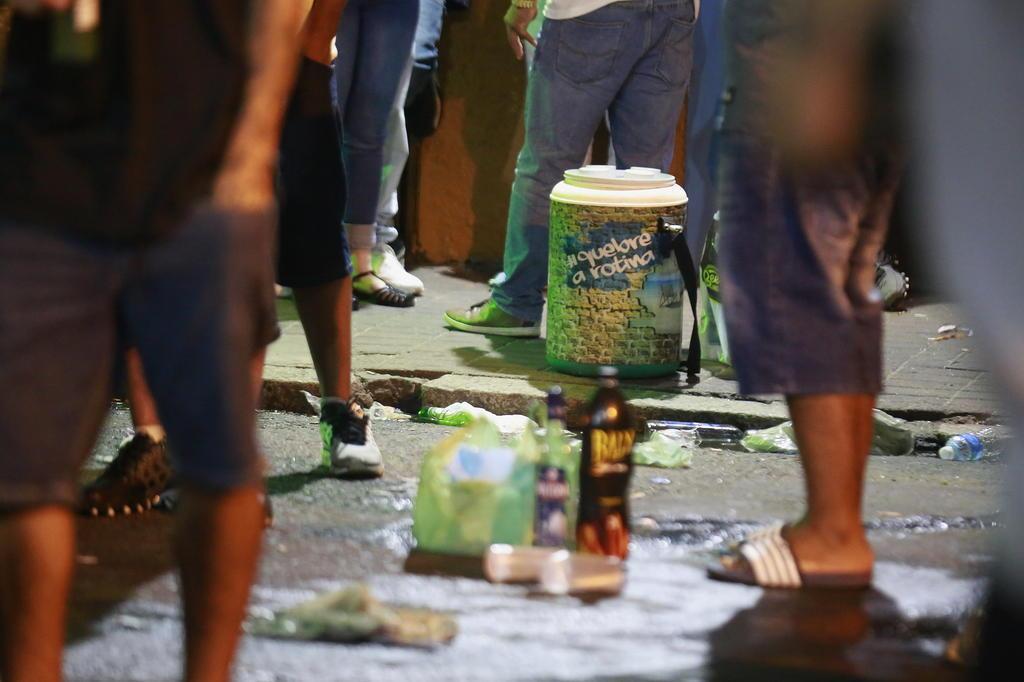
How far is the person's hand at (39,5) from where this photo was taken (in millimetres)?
2605

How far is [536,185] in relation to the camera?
7016 mm

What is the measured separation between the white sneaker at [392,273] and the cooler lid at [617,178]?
5.73 feet

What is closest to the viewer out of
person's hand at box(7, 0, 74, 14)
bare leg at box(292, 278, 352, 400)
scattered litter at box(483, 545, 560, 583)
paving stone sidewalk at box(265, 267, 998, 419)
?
person's hand at box(7, 0, 74, 14)

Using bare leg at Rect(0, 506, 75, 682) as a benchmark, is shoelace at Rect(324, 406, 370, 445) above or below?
below

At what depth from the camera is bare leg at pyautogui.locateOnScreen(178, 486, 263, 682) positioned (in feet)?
8.96

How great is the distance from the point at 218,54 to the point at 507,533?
191 cm

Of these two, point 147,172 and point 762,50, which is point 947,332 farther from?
point 147,172

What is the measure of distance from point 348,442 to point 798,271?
5.69ft

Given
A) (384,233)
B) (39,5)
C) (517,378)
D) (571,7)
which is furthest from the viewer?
(384,233)

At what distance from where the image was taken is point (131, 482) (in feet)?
15.3

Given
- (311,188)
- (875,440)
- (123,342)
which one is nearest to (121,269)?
(123,342)

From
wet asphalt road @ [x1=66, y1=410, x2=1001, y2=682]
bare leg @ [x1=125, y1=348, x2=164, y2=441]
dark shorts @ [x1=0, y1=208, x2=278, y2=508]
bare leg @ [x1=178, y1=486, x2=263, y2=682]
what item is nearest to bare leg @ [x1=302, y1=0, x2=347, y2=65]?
bare leg @ [x1=125, y1=348, x2=164, y2=441]

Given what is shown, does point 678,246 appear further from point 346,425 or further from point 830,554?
point 830,554

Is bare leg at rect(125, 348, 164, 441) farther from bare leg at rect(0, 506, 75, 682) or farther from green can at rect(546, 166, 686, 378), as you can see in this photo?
green can at rect(546, 166, 686, 378)
